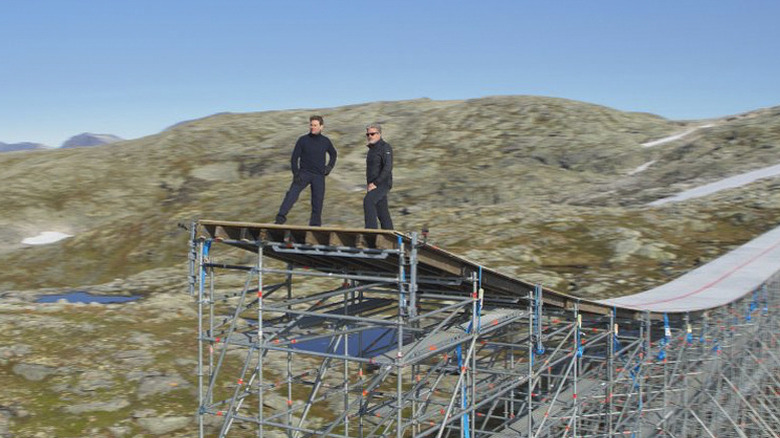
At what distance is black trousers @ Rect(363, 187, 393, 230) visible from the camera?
52.0 ft

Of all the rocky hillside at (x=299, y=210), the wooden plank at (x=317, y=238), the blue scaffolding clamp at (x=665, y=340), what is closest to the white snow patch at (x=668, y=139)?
the rocky hillside at (x=299, y=210)

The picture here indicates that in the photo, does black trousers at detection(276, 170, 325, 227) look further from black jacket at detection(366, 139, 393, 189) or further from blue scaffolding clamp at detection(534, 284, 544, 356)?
blue scaffolding clamp at detection(534, 284, 544, 356)

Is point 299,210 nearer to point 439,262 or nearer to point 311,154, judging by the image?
point 311,154

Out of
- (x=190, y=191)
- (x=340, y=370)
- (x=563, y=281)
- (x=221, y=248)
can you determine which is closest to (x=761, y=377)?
(x=563, y=281)

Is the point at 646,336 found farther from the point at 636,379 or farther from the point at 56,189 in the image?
the point at 56,189

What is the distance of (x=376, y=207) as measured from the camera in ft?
53.2

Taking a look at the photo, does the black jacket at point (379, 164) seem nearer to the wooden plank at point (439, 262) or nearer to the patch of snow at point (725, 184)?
the wooden plank at point (439, 262)

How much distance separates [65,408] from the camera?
22734 millimetres

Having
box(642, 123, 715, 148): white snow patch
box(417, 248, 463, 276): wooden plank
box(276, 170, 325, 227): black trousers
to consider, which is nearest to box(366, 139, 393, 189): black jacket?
box(276, 170, 325, 227): black trousers

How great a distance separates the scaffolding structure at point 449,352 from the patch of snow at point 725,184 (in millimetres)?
31527

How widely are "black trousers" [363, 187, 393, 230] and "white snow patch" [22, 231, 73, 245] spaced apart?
6503cm

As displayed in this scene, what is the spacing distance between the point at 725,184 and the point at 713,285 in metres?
40.0

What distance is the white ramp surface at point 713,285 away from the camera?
73.2 feet

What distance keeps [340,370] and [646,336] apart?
11.2m
